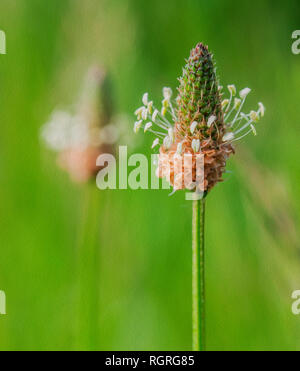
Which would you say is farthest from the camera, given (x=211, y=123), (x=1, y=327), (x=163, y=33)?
(x=163, y=33)

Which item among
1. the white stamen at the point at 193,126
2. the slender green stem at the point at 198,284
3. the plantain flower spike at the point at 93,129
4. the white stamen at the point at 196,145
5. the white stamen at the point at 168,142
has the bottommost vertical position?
the slender green stem at the point at 198,284

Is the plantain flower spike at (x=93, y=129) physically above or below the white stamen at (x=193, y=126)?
above

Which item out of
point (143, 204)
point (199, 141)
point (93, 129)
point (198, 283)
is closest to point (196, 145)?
point (199, 141)

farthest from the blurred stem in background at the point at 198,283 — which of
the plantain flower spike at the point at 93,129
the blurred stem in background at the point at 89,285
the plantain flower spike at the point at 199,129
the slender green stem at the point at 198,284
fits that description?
the plantain flower spike at the point at 93,129

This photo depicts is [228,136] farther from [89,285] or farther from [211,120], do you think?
[89,285]

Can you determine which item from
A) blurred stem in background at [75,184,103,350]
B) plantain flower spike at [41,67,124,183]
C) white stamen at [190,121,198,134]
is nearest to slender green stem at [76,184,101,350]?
blurred stem in background at [75,184,103,350]

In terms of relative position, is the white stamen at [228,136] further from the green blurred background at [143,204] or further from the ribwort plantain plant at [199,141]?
the green blurred background at [143,204]
